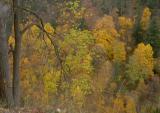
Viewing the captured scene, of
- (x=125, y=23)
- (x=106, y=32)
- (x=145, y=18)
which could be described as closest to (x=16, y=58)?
(x=106, y=32)

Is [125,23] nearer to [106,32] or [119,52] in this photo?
[106,32]

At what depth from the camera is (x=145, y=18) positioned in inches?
2901

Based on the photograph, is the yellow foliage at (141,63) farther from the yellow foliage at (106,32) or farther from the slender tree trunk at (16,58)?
the slender tree trunk at (16,58)

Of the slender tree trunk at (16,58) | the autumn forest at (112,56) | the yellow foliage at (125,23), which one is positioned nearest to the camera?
the slender tree trunk at (16,58)

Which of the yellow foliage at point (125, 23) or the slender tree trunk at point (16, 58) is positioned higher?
the yellow foliage at point (125, 23)

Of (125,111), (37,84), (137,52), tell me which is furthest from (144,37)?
(37,84)

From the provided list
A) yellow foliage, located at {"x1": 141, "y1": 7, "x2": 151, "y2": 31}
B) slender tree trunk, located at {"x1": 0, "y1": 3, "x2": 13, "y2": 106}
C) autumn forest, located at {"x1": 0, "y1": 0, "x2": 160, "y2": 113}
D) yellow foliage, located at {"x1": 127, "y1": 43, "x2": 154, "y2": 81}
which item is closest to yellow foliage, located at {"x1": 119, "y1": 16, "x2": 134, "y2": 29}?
autumn forest, located at {"x1": 0, "y1": 0, "x2": 160, "y2": 113}

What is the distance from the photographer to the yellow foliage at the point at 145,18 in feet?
229

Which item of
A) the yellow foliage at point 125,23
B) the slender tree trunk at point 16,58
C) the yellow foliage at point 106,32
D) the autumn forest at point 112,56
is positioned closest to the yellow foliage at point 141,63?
the autumn forest at point 112,56

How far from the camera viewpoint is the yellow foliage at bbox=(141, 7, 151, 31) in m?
69.7

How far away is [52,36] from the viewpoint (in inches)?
407

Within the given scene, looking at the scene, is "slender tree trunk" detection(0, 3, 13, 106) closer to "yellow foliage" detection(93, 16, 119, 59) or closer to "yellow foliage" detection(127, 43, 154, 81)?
"yellow foliage" detection(127, 43, 154, 81)

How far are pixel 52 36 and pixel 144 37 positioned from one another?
194 feet

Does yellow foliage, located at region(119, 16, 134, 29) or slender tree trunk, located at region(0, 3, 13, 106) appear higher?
yellow foliage, located at region(119, 16, 134, 29)
